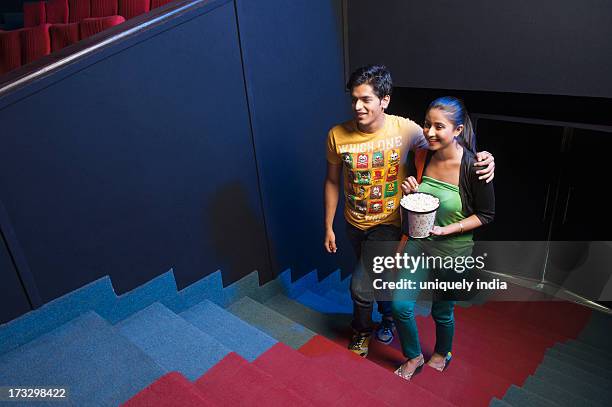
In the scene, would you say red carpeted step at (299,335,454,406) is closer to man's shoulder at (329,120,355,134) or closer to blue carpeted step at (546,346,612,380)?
man's shoulder at (329,120,355,134)

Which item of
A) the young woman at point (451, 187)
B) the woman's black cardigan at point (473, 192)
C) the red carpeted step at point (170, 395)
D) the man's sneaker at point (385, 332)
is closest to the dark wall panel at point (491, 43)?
the young woman at point (451, 187)

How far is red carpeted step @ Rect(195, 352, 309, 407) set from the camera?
5.11ft

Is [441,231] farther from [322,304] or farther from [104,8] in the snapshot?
[104,8]

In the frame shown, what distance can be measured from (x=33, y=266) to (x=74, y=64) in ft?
2.76

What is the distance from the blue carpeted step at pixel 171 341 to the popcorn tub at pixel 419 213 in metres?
0.95

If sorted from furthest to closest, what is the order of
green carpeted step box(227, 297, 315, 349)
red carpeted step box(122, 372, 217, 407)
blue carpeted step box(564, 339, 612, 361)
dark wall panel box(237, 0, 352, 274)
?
blue carpeted step box(564, 339, 612, 361)
dark wall panel box(237, 0, 352, 274)
green carpeted step box(227, 297, 315, 349)
red carpeted step box(122, 372, 217, 407)

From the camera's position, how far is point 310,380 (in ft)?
6.04

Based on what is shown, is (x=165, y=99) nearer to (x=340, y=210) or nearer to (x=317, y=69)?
(x=317, y=69)

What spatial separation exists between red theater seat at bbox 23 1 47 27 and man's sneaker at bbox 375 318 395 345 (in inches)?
145

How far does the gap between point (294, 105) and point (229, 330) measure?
4.78ft

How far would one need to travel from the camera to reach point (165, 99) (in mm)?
2025

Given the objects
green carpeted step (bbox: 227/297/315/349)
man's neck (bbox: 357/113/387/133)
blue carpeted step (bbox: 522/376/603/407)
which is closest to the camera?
man's neck (bbox: 357/113/387/133)

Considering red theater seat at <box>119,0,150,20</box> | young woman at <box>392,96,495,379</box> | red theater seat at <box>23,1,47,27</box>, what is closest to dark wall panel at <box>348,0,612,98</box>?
young woman at <box>392,96,495,379</box>

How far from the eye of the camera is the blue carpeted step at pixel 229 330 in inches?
81.0
